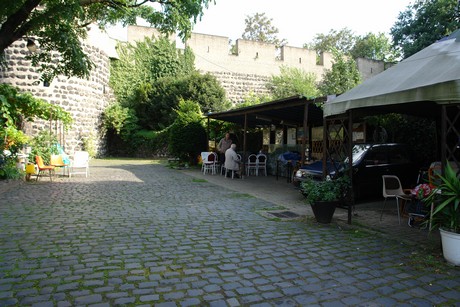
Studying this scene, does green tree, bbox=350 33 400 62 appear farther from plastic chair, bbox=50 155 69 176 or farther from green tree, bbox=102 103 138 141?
plastic chair, bbox=50 155 69 176

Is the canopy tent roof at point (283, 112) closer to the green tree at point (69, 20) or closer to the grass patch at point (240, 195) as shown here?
the grass patch at point (240, 195)

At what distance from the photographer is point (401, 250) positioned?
4418 millimetres

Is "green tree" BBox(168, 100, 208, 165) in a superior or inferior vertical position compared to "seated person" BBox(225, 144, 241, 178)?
superior

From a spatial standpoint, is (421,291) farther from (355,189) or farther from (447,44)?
(355,189)

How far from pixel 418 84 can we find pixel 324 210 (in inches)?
97.6

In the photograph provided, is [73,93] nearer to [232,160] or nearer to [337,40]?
[232,160]

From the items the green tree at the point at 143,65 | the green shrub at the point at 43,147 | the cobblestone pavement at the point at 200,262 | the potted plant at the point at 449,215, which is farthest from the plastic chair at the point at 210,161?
the green tree at the point at 143,65

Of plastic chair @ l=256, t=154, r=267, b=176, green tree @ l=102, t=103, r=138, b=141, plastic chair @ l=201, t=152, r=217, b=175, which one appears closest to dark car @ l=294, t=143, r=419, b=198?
plastic chair @ l=256, t=154, r=267, b=176

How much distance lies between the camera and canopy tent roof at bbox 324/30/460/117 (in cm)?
392

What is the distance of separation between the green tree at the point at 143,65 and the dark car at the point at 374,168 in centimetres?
1692

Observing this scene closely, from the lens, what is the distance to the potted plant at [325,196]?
225 inches

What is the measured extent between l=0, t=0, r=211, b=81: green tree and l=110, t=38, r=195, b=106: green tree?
44.6 ft

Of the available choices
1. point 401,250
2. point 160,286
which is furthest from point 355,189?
point 160,286

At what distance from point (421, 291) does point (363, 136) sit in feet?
28.4
